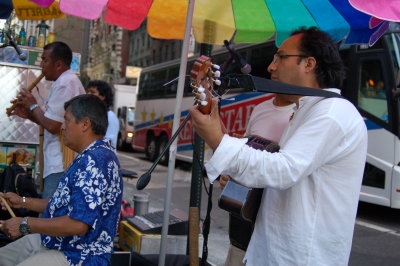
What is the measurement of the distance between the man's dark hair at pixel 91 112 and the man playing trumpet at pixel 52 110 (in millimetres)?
909

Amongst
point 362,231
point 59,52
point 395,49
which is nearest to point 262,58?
point 395,49

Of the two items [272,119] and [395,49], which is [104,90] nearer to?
[272,119]

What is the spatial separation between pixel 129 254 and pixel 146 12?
1886mm

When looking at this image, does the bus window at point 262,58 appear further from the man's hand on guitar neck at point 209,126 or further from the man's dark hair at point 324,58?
the man's hand on guitar neck at point 209,126

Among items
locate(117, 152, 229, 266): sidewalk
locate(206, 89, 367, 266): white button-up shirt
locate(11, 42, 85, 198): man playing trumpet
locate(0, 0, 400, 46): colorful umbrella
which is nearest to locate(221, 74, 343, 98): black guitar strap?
locate(206, 89, 367, 266): white button-up shirt

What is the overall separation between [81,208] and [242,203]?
2.66 feet

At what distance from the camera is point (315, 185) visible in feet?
5.66

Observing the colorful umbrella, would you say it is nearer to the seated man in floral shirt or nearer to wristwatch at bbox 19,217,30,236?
the seated man in floral shirt

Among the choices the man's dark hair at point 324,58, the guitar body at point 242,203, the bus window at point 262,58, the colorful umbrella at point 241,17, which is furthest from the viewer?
the bus window at point 262,58

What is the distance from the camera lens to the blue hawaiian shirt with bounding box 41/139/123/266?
7.57ft

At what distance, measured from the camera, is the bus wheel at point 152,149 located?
16.9 m

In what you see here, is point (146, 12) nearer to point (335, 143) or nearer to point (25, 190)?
point (25, 190)

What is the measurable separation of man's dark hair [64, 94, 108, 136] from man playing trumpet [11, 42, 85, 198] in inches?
35.8

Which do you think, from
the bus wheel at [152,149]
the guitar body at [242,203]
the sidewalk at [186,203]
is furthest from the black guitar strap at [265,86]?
the bus wheel at [152,149]
